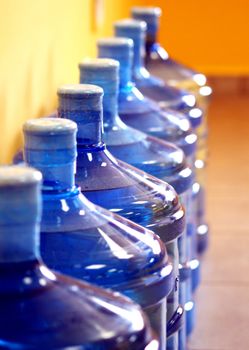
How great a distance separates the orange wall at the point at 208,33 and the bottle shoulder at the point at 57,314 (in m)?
4.41

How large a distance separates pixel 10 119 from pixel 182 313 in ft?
A: 1.26

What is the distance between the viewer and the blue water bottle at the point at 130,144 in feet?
3.80

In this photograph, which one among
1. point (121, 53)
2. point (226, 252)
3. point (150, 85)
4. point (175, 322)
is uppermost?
point (121, 53)

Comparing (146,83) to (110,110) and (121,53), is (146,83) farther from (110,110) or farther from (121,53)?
(110,110)

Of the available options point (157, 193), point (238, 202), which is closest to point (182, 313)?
point (157, 193)

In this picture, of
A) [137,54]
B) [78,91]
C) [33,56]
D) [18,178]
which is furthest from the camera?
[137,54]

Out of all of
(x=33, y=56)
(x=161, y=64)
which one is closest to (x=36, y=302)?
(x=33, y=56)

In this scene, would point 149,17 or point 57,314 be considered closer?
point 57,314

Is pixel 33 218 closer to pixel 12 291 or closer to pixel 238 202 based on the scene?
pixel 12 291

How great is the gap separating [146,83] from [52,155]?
942 millimetres

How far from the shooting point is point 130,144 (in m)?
1.23

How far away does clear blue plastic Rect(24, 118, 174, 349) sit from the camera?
82cm

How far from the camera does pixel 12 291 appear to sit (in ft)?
2.24

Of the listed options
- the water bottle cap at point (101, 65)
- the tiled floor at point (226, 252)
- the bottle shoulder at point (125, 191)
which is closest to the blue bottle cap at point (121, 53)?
the water bottle cap at point (101, 65)
